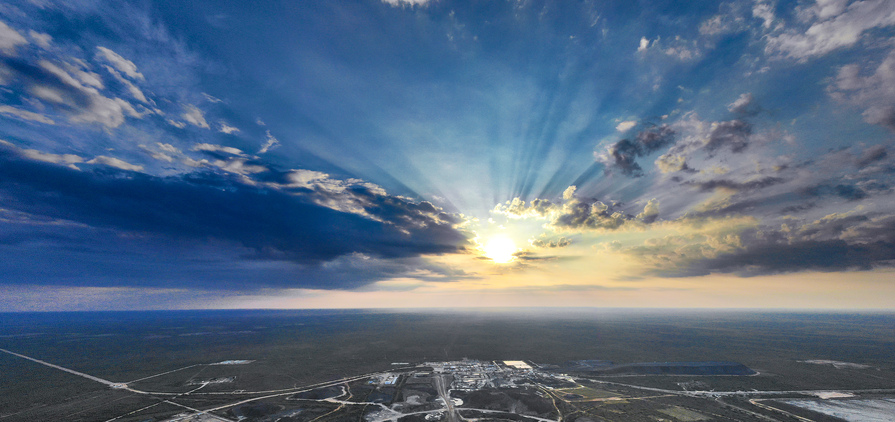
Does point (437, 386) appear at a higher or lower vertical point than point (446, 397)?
lower

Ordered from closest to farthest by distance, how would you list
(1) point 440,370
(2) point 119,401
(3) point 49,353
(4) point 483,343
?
(2) point 119,401 → (1) point 440,370 → (3) point 49,353 → (4) point 483,343

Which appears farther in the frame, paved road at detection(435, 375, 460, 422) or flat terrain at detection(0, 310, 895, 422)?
flat terrain at detection(0, 310, 895, 422)

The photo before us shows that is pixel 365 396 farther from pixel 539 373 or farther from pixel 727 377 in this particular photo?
pixel 727 377

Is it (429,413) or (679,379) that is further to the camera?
(679,379)

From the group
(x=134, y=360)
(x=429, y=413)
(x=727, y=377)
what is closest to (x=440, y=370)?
(x=429, y=413)

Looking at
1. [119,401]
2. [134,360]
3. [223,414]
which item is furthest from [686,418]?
[134,360]

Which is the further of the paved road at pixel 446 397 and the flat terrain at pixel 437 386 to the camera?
the flat terrain at pixel 437 386

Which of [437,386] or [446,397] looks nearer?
[446,397]

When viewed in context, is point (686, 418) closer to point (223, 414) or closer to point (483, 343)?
point (223, 414)

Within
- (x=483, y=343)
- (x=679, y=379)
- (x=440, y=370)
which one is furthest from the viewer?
(x=483, y=343)
